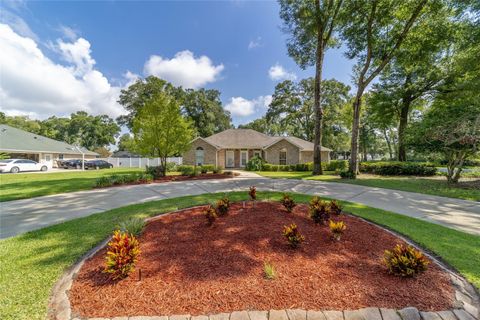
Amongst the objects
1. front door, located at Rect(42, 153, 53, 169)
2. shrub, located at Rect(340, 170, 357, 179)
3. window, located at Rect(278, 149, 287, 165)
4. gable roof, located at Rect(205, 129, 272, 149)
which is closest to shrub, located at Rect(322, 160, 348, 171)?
window, located at Rect(278, 149, 287, 165)

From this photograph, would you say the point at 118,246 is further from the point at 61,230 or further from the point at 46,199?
the point at 46,199

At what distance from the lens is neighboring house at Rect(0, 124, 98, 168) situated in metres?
22.5

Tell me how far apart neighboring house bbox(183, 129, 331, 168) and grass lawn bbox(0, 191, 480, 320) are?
17055 millimetres

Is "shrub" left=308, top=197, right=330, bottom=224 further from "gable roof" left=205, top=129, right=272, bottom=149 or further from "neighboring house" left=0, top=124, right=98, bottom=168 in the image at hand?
"neighboring house" left=0, top=124, right=98, bottom=168

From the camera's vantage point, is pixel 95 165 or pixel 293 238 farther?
pixel 95 165

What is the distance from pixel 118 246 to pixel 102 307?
717mm

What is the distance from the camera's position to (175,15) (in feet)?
38.3

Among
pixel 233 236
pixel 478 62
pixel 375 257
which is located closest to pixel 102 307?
pixel 233 236

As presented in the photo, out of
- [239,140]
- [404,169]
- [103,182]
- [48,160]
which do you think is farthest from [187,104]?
[404,169]

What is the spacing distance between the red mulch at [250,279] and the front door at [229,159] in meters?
20.2

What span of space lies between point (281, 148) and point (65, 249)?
21.0 m

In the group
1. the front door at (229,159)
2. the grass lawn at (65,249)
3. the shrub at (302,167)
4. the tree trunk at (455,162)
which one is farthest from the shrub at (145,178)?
the tree trunk at (455,162)

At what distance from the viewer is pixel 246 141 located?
24938 millimetres

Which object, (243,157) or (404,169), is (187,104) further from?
(404,169)
